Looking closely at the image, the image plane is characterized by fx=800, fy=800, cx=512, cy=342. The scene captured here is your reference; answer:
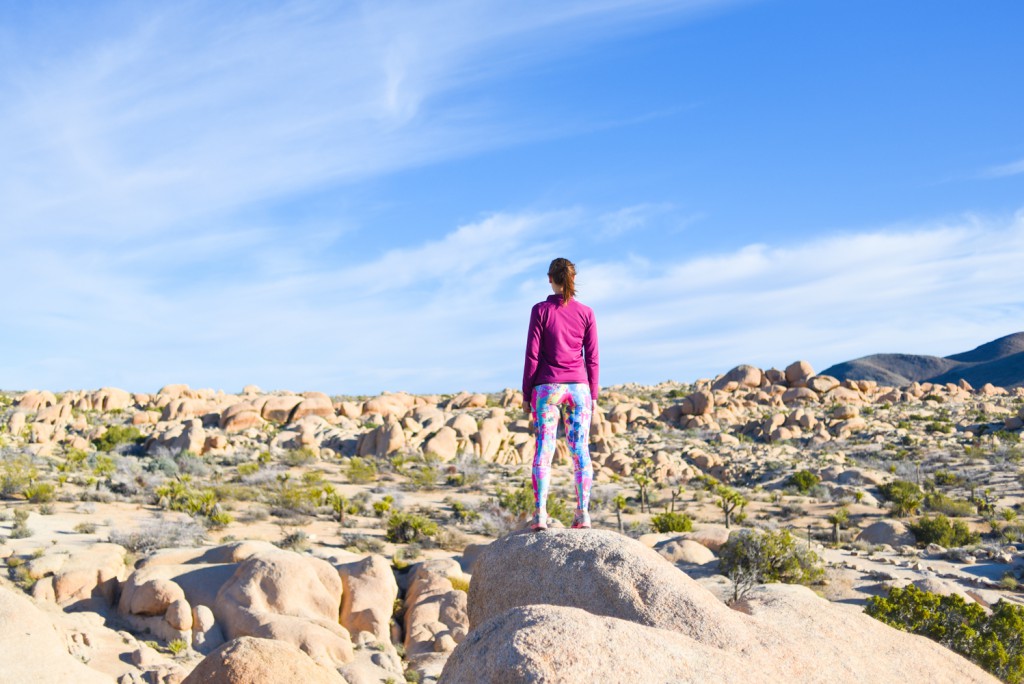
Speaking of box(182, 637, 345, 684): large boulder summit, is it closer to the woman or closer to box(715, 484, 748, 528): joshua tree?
the woman

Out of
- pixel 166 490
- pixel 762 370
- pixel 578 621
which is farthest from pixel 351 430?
pixel 762 370

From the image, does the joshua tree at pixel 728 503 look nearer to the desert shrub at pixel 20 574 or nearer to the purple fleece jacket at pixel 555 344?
the desert shrub at pixel 20 574

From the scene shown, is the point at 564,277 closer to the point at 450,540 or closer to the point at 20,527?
the point at 450,540

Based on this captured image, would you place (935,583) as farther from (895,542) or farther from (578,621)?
(578,621)

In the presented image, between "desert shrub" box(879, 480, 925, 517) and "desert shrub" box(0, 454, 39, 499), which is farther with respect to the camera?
"desert shrub" box(879, 480, 925, 517)

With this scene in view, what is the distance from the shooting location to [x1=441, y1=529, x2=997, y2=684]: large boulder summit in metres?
3.67

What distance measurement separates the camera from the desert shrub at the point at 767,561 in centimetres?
1653

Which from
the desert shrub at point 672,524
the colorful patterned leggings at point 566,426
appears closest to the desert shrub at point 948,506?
the desert shrub at point 672,524

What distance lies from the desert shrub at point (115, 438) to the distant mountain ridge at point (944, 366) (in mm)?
95283

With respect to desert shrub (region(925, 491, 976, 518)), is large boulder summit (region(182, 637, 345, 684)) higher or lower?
higher

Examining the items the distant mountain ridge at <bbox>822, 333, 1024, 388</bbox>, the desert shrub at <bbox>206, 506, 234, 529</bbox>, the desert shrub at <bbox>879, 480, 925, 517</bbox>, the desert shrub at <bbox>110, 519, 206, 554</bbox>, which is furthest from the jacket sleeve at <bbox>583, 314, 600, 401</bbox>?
the distant mountain ridge at <bbox>822, 333, 1024, 388</bbox>

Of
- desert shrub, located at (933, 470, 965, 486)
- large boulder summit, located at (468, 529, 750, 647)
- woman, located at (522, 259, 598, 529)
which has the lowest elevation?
desert shrub, located at (933, 470, 965, 486)

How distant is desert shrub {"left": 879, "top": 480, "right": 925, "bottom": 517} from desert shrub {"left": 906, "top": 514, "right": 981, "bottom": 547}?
376cm

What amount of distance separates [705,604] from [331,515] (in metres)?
19.1
